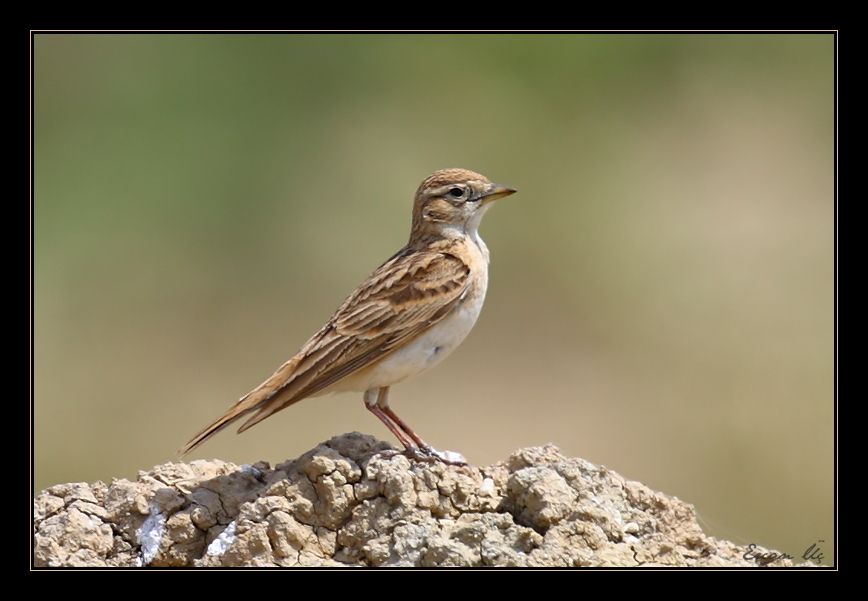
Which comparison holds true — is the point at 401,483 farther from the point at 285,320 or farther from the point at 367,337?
the point at 285,320

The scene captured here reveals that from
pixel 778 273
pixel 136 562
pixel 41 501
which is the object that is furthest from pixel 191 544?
pixel 778 273

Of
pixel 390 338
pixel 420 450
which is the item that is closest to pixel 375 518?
pixel 420 450

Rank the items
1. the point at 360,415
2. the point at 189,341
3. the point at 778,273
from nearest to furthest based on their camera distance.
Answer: the point at 360,415, the point at 189,341, the point at 778,273

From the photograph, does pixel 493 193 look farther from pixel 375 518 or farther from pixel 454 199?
pixel 375 518

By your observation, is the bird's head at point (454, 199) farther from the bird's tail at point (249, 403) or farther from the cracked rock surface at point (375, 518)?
the cracked rock surface at point (375, 518)

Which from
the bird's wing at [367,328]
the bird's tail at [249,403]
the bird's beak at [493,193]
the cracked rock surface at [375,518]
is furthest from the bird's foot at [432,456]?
the bird's beak at [493,193]

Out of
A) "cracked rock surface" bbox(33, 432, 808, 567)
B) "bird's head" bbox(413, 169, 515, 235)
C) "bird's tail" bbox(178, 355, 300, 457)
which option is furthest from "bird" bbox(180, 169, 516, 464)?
"cracked rock surface" bbox(33, 432, 808, 567)
